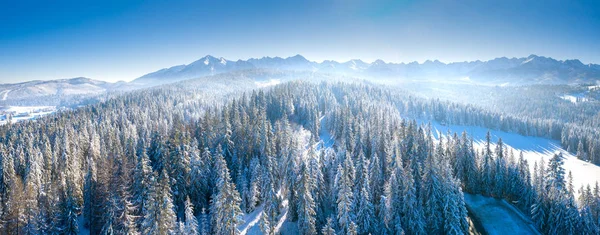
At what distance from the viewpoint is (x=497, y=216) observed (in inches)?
1962

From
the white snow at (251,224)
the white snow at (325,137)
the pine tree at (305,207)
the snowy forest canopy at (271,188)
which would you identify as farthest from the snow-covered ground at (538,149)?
the white snow at (251,224)

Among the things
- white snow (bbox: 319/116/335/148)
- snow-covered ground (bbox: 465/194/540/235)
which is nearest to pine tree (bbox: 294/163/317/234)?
snow-covered ground (bbox: 465/194/540/235)

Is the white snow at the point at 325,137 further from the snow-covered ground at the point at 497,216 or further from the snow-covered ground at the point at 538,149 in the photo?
the snow-covered ground at the point at 497,216


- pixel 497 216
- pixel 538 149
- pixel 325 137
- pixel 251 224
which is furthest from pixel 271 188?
pixel 538 149

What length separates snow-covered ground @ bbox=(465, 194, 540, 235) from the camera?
155 ft

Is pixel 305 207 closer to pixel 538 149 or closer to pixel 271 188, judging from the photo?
pixel 271 188

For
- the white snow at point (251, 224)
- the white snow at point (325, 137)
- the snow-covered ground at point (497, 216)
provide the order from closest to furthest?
Result: 1. the white snow at point (251, 224)
2. the snow-covered ground at point (497, 216)
3. the white snow at point (325, 137)

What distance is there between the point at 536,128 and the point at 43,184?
687 ft

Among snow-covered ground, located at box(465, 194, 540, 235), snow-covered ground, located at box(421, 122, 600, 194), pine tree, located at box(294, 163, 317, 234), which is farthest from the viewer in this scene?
snow-covered ground, located at box(421, 122, 600, 194)

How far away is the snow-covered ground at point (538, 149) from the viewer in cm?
8699

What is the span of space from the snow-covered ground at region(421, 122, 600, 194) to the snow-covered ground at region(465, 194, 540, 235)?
123 feet

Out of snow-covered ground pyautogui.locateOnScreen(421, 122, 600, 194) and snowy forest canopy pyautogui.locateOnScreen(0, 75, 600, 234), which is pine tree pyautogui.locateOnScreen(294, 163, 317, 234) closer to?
snowy forest canopy pyautogui.locateOnScreen(0, 75, 600, 234)

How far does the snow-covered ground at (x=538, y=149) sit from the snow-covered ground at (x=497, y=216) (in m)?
37.6

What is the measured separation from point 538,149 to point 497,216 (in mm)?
Answer: 107308
